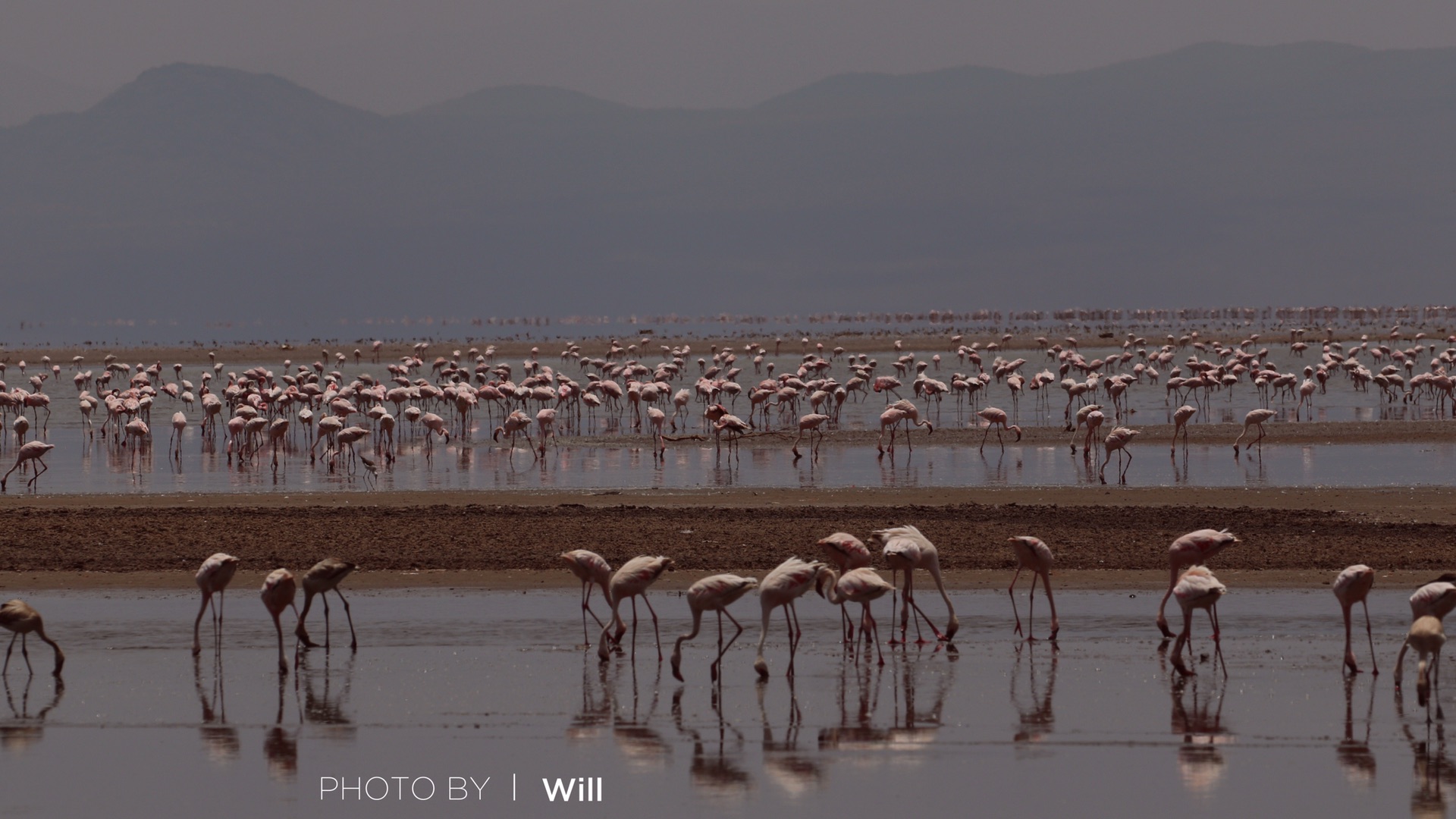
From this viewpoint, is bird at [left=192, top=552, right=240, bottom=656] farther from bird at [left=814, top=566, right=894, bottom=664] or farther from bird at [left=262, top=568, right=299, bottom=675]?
bird at [left=814, top=566, right=894, bottom=664]

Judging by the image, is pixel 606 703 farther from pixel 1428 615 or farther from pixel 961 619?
pixel 1428 615

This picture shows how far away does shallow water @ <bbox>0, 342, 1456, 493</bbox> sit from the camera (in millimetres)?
21938

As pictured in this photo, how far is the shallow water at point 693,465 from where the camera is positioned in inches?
864

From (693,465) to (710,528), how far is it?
8.67 m

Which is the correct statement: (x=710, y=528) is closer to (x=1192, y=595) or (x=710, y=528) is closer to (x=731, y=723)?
(x=1192, y=595)

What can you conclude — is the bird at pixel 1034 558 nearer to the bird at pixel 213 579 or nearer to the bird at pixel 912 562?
the bird at pixel 912 562

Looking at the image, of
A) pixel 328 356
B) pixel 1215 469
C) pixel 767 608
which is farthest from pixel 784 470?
pixel 328 356

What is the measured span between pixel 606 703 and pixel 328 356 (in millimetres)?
53061

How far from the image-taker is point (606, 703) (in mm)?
9773

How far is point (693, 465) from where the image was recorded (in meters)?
25.0

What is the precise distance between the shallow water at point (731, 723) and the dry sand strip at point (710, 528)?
2169 millimetres

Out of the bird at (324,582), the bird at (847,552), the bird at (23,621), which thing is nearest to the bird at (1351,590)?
the bird at (847,552)

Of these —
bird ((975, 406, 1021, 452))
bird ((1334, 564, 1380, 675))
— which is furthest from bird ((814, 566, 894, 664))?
bird ((975, 406, 1021, 452))

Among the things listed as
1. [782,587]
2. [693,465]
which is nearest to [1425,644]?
[782,587]
